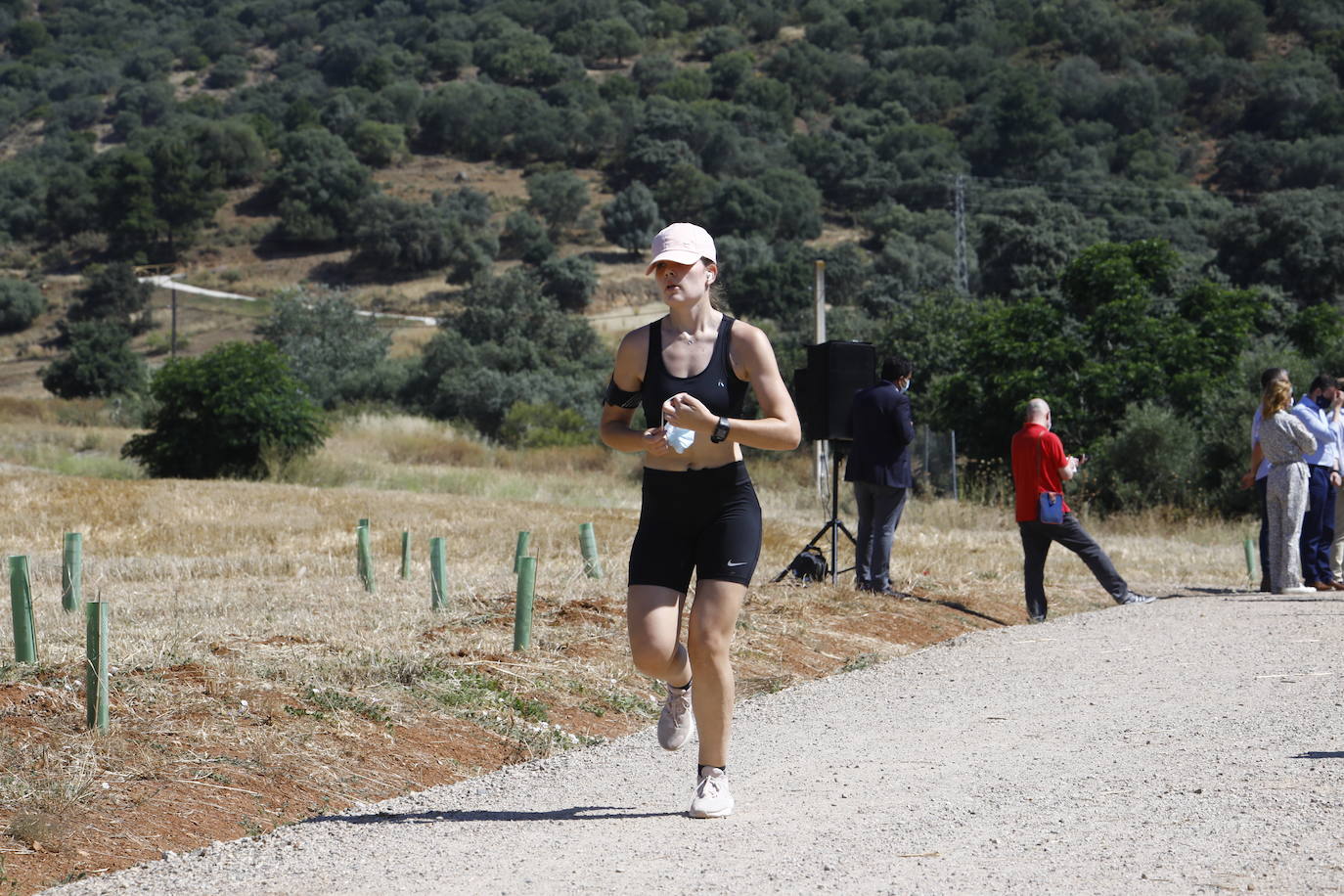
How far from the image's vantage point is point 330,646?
8414 mm

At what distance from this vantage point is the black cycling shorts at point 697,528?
548 centimetres

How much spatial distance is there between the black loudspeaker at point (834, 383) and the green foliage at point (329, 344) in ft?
134

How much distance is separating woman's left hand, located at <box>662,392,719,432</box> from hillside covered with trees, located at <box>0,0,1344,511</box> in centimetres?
2451

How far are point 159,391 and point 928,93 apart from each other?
346 ft

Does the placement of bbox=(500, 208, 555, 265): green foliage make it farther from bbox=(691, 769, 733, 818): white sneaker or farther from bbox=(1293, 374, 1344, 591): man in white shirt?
bbox=(691, 769, 733, 818): white sneaker

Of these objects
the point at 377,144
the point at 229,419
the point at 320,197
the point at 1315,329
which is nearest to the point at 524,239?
the point at 320,197

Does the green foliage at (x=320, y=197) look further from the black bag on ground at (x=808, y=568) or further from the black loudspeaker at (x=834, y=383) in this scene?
the black bag on ground at (x=808, y=568)

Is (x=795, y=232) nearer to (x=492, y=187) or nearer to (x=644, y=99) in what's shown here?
(x=492, y=187)

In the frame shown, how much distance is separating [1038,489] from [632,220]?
3169 inches

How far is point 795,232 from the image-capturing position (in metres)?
95.5

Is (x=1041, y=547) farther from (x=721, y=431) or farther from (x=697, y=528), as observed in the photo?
(x=721, y=431)

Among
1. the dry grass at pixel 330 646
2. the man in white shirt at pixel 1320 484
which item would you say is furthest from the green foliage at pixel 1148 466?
the man in white shirt at pixel 1320 484

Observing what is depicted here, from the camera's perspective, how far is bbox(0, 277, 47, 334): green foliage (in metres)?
78.4

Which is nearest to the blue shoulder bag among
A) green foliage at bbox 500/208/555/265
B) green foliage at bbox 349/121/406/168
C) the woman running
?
the woman running
